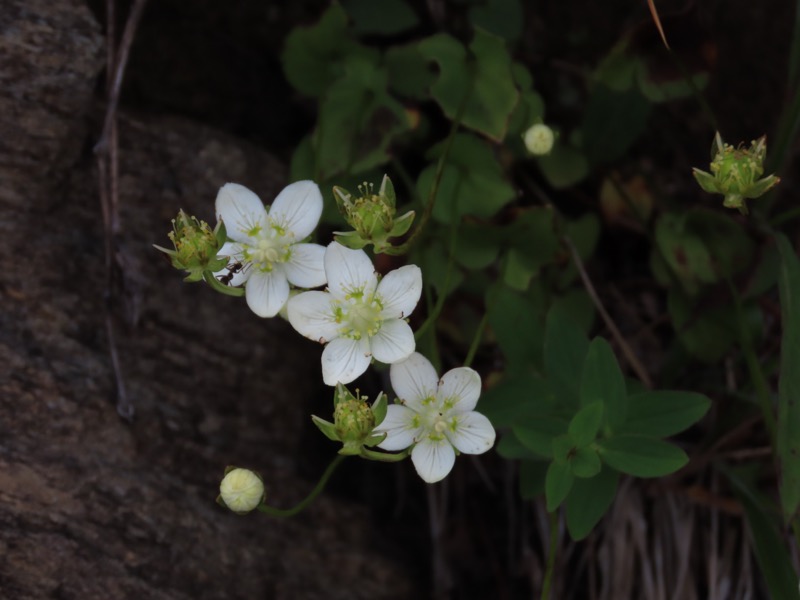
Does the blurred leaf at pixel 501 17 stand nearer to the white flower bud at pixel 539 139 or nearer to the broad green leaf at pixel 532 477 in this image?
the white flower bud at pixel 539 139

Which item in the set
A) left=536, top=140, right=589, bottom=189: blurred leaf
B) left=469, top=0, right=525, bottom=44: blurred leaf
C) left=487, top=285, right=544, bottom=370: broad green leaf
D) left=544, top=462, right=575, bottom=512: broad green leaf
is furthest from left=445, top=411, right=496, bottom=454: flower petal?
left=469, top=0, right=525, bottom=44: blurred leaf

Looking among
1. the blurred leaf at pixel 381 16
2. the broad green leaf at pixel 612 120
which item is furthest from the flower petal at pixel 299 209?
the broad green leaf at pixel 612 120

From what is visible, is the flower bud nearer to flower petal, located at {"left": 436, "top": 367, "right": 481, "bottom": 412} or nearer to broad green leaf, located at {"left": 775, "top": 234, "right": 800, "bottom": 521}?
flower petal, located at {"left": 436, "top": 367, "right": 481, "bottom": 412}

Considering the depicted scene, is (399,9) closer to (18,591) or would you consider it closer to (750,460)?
(750,460)

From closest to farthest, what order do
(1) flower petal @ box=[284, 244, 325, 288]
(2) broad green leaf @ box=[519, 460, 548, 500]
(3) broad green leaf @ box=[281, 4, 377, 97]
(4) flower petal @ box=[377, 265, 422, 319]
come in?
(4) flower petal @ box=[377, 265, 422, 319] → (1) flower petal @ box=[284, 244, 325, 288] → (2) broad green leaf @ box=[519, 460, 548, 500] → (3) broad green leaf @ box=[281, 4, 377, 97]

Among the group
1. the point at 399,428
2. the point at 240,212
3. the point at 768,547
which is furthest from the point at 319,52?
the point at 768,547

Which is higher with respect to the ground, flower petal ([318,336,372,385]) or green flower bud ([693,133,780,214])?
green flower bud ([693,133,780,214])
